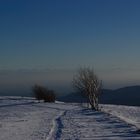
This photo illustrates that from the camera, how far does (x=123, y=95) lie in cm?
11569

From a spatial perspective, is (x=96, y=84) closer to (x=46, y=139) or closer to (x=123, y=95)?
(x=46, y=139)

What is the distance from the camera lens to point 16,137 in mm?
18609

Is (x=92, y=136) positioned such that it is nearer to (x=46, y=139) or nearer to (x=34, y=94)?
(x=46, y=139)

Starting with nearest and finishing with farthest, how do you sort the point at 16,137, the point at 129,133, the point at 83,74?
the point at 129,133 → the point at 16,137 → the point at 83,74

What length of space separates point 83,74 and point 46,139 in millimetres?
34476

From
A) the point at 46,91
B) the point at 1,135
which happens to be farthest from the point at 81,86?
the point at 1,135

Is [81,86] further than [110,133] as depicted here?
Yes

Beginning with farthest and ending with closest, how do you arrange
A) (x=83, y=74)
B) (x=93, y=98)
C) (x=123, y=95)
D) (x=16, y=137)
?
1. (x=123, y=95)
2. (x=83, y=74)
3. (x=93, y=98)
4. (x=16, y=137)

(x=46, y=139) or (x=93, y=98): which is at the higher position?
(x=93, y=98)

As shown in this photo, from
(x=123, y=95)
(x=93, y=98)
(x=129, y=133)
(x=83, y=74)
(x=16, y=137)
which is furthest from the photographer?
(x=123, y=95)

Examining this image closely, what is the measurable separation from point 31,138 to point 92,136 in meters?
2.79

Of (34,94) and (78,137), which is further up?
(34,94)

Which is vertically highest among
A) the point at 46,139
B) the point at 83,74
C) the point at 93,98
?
the point at 83,74

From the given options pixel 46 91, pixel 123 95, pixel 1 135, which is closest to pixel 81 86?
pixel 46 91
